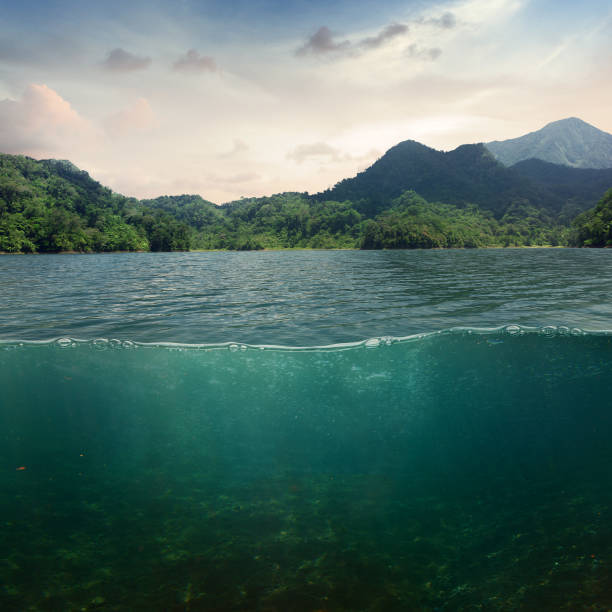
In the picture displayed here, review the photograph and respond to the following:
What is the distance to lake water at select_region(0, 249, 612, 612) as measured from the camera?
4645 millimetres

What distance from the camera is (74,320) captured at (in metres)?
13.4

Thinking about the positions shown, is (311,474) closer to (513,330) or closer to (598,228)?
(513,330)

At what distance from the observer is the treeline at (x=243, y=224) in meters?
99.2

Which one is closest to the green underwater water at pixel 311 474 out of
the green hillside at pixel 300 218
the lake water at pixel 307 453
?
the lake water at pixel 307 453

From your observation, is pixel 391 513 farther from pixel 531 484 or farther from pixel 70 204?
pixel 70 204

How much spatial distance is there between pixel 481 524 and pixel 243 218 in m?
192

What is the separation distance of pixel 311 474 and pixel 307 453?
114 cm

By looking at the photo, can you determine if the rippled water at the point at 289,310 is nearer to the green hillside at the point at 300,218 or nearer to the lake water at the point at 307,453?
the lake water at the point at 307,453

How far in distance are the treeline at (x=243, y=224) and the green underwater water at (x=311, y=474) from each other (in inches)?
3736

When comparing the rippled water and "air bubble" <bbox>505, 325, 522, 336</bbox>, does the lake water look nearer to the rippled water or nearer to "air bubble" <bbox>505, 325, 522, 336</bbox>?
"air bubble" <bbox>505, 325, 522, 336</bbox>

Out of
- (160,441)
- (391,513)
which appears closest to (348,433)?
(391,513)

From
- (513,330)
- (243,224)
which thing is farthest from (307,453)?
(243,224)

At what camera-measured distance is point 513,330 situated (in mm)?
11953

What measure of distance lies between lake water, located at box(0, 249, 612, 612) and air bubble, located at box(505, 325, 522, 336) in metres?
0.04
